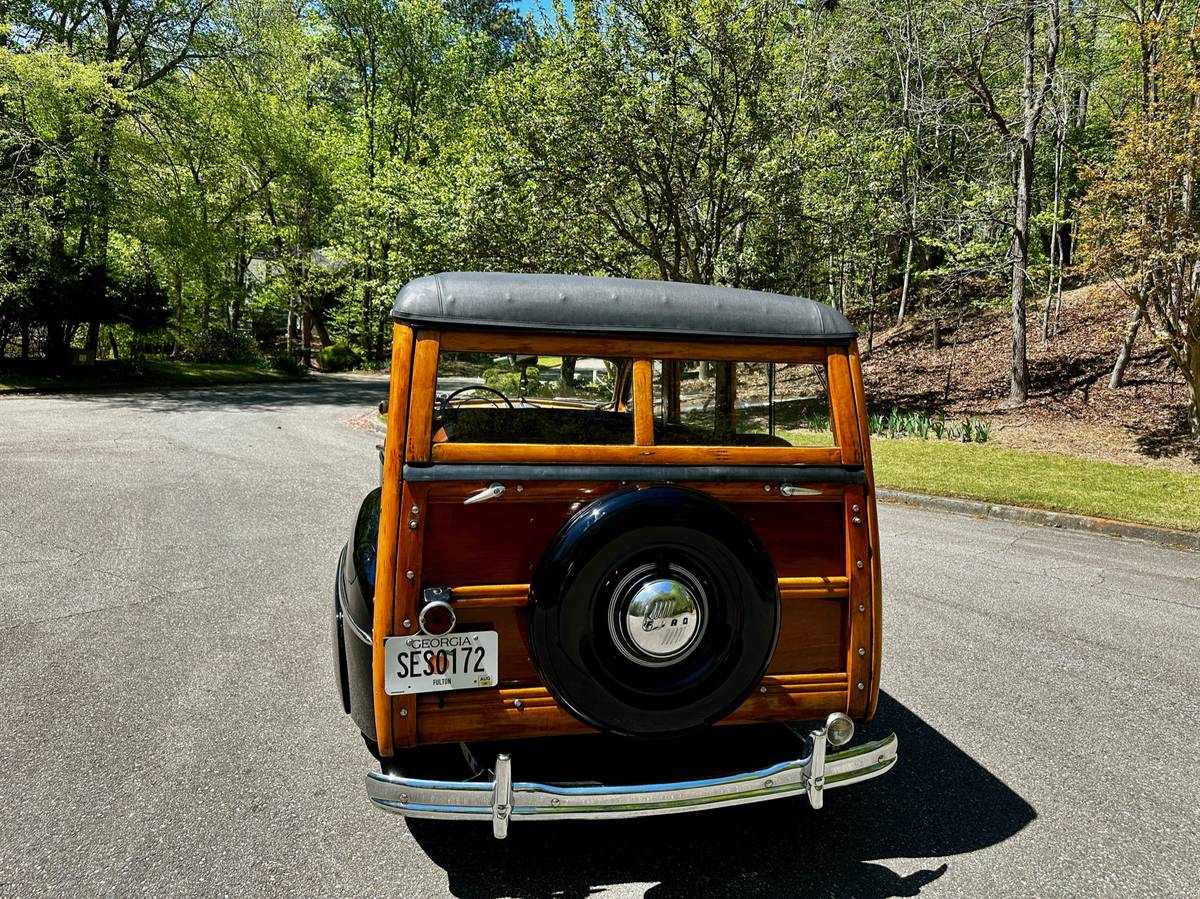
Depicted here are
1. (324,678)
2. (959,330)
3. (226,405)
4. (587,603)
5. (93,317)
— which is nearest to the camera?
(587,603)

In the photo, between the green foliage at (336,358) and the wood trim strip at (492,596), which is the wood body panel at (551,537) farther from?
the green foliage at (336,358)

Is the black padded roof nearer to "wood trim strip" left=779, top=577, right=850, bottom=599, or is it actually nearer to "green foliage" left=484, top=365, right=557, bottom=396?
"green foliage" left=484, top=365, right=557, bottom=396

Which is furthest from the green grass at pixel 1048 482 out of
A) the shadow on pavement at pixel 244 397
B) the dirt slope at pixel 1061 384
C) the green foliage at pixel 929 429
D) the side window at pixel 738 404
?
the shadow on pavement at pixel 244 397

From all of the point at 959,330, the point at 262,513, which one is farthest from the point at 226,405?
the point at 959,330

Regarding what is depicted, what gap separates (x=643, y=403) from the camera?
102 inches

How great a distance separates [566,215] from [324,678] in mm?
11154

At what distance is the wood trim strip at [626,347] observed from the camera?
8.09 ft

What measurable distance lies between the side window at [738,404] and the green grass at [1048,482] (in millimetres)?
7532

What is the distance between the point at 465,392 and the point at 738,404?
1.24 m

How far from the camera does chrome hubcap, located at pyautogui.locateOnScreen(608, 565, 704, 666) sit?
2369 mm

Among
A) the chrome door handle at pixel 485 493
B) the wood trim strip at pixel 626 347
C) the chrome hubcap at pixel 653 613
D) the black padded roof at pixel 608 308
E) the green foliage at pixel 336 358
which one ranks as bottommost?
the chrome hubcap at pixel 653 613

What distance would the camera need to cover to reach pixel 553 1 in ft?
39.2

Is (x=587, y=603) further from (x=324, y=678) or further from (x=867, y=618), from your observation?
(x=324, y=678)

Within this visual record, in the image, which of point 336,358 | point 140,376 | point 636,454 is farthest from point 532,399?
point 336,358
